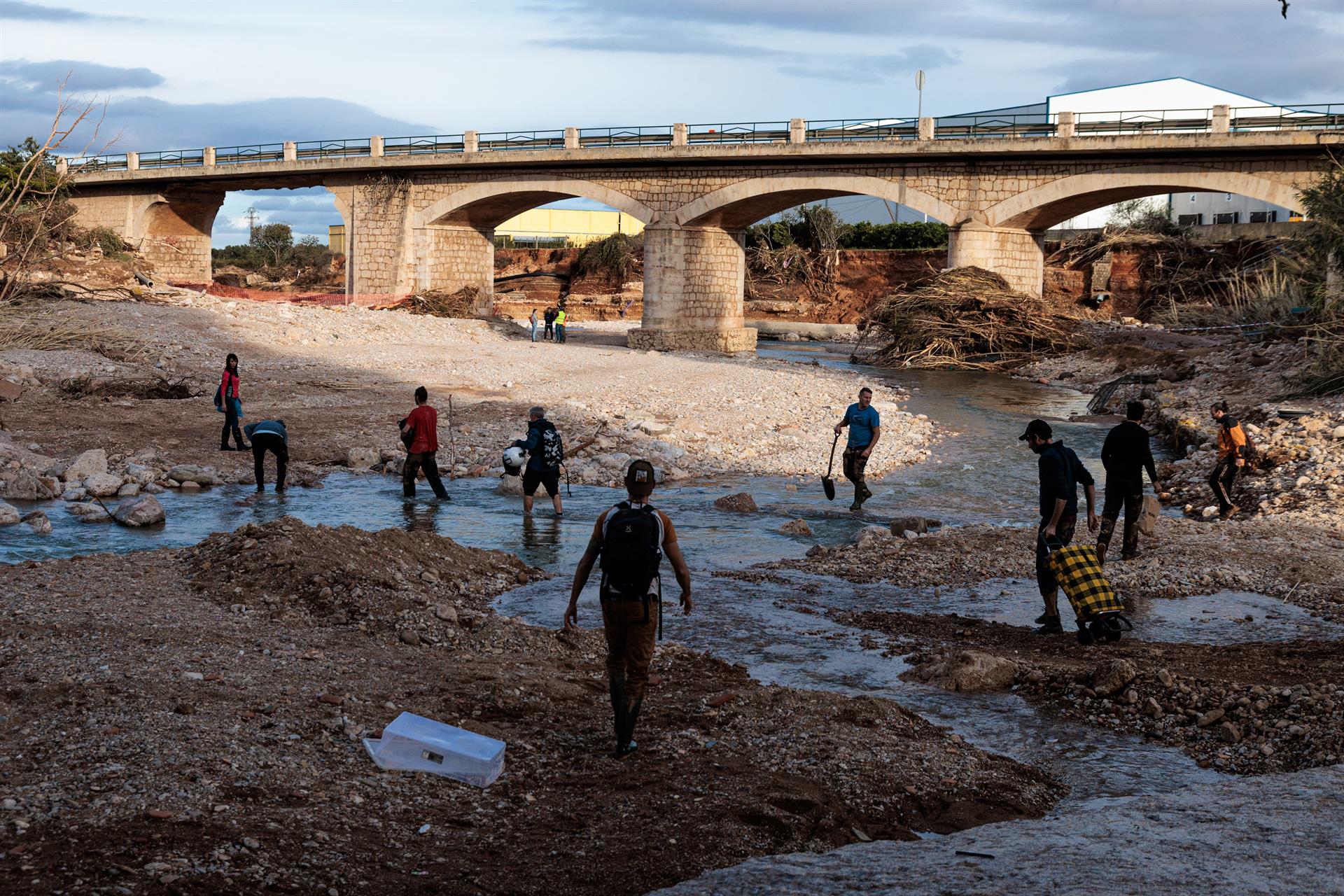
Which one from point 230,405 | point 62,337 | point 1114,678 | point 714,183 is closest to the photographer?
point 1114,678

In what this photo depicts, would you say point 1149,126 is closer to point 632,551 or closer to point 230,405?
point 230,405

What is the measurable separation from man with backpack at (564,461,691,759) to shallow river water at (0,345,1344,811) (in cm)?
202

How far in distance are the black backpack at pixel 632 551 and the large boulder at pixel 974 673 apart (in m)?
2.73

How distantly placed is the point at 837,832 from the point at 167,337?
24260 mm

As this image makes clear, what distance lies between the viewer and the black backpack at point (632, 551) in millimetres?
6113

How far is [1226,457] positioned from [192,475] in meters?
12.3

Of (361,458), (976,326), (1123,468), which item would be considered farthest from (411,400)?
(976,326)

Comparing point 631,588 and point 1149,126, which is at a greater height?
point 1149,126

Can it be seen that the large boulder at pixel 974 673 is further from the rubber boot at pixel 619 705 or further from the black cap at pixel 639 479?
the black cap at pixel 639 479

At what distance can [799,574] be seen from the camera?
36.9ft

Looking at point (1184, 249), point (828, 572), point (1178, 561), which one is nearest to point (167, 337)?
point (828, 572)

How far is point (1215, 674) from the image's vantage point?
7.84 m

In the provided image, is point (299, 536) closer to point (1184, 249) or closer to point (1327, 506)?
point (1327, 506)

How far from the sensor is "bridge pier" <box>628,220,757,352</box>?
129ft
